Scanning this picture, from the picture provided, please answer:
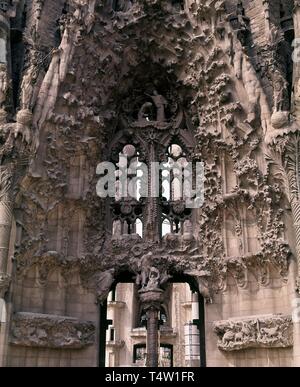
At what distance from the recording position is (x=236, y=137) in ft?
30.7

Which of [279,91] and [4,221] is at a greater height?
[279,91]

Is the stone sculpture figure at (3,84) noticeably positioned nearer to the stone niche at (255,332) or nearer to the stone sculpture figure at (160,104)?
the stone sculpture figure at (160,104)

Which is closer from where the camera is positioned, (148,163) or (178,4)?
(148,163)

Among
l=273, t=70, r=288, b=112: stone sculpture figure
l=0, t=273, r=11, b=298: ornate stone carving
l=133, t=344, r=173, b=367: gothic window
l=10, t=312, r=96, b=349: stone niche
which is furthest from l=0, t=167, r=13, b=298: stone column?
l=133, t=344, r=173, b=367: gothic window

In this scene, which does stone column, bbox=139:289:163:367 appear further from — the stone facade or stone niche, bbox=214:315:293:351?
stone niche, bbox=214:315:293:351

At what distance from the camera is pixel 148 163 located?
10586mm

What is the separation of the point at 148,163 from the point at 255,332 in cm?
404

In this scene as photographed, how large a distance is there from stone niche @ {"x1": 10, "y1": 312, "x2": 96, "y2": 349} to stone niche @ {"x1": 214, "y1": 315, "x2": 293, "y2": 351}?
232 cm

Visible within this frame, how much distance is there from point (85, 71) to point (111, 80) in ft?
2.08

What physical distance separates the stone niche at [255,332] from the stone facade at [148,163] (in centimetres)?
2

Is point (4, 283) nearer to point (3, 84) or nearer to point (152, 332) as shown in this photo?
point (152, 332)

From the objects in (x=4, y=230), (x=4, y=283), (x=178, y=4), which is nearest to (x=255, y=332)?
(x=4, y=283)
